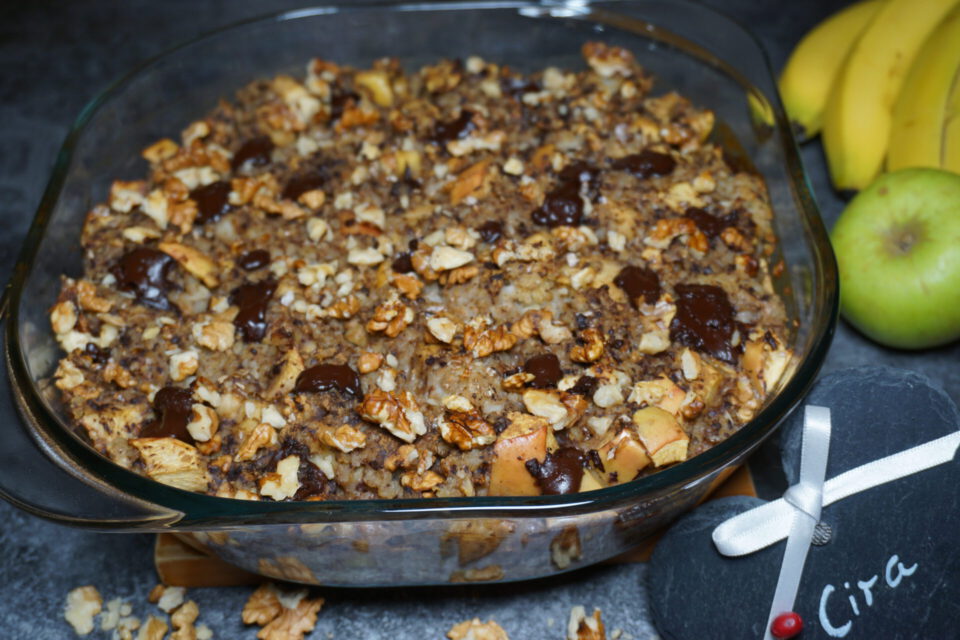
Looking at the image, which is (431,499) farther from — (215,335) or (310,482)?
(215,335)

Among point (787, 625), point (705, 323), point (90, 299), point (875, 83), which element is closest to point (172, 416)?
point (90, 299)

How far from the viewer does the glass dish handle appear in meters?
1.18

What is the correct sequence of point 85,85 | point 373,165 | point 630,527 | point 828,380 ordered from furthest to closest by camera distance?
point 85,85
point 373,165
point 828,380
point 630,527

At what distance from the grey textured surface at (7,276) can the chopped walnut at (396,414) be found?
1.05ft

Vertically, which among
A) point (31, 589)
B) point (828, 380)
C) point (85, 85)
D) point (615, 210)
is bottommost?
point (31, 589)

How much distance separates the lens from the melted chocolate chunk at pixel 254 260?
1536 mm

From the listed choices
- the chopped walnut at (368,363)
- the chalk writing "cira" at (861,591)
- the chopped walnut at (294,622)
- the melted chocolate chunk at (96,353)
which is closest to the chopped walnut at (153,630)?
the chopped walnut at (294,622)

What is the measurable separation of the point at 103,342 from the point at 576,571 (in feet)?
2.74

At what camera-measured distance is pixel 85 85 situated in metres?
2.31

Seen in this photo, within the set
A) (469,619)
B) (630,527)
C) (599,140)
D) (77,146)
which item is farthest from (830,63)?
(77,146)

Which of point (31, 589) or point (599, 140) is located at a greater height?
point (599, 140)

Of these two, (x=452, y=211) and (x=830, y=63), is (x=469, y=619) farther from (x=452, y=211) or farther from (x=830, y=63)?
(x=830, y=63)

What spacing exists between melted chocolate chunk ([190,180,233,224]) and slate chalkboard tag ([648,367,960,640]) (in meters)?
0.92

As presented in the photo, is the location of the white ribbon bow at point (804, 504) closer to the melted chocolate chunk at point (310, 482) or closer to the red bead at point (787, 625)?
the red bead at point (787, 625)
